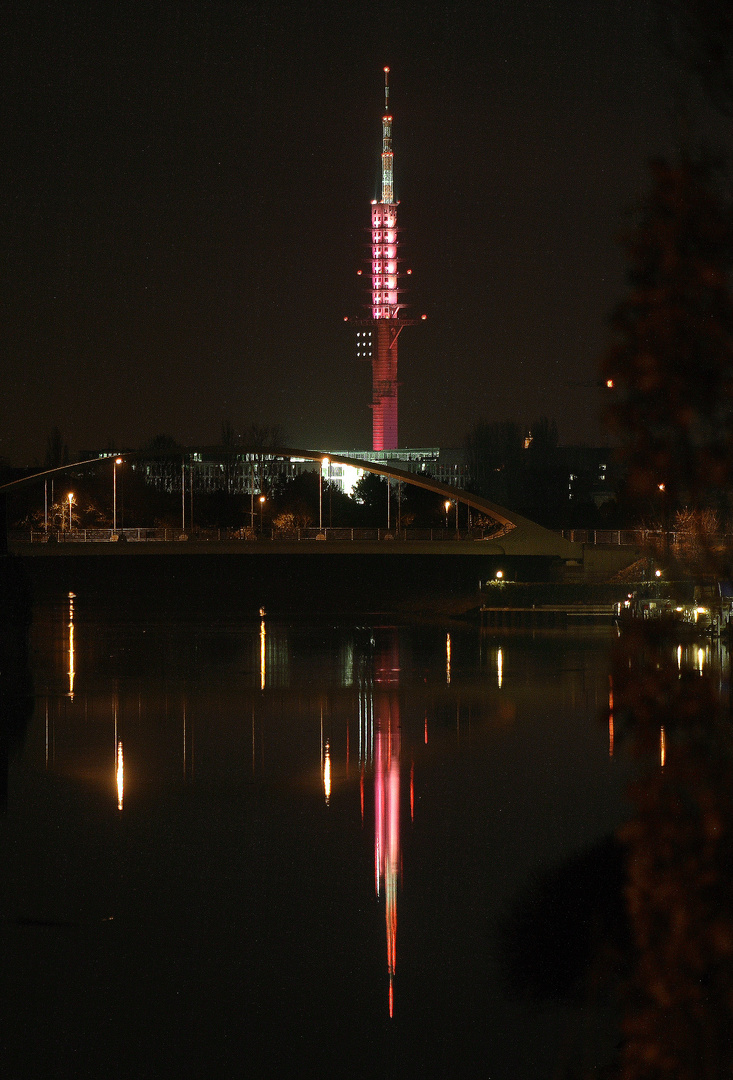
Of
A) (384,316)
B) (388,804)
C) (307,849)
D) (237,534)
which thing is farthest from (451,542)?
(384,316)

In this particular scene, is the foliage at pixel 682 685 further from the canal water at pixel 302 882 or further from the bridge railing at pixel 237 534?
the bridge railing at pixel 237 534

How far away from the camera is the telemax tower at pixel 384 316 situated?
479ft

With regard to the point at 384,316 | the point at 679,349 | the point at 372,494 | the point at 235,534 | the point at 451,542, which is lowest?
the point at 451,542

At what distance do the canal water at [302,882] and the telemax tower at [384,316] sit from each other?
123020 mm

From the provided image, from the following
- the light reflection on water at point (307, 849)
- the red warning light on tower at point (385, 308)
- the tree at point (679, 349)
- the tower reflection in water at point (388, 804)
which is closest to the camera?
the tree at point (679, 349)

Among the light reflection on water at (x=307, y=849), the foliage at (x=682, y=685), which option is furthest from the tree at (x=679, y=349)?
the light reflection on water at (x=307, y=849)

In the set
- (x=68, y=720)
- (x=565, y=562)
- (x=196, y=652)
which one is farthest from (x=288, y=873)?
(x=565, y=562)

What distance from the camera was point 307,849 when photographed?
472 inches

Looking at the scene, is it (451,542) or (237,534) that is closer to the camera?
(451,542)

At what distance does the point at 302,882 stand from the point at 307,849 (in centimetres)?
117

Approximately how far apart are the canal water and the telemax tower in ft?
404

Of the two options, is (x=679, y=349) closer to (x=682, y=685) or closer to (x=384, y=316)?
(x=682, y=685)

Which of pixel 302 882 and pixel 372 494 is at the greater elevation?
pixel 372 494

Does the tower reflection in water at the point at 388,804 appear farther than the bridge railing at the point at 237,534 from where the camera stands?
No
